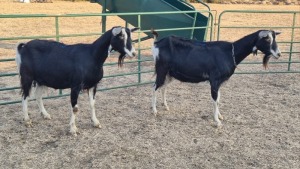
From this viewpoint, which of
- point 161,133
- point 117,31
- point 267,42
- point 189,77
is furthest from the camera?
point 189,77

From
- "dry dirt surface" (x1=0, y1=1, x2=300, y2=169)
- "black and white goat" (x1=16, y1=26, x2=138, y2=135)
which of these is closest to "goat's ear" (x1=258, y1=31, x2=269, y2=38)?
"dry dirt surface" (x1=0, y1=1, x2=300, y2=169)

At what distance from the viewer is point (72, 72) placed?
215 inches

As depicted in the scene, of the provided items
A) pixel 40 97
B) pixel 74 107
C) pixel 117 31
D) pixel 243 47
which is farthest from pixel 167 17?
pixel 74 107

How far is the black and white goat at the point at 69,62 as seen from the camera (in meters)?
5.42

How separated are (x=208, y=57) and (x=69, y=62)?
2.32 meters

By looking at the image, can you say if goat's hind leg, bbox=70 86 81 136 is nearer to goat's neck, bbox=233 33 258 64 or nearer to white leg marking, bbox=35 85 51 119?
white leg marking, bbox=35 85 51 119

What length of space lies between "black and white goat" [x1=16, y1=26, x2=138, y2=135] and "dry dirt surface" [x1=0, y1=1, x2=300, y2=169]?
602mm

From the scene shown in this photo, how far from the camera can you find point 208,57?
617 cm

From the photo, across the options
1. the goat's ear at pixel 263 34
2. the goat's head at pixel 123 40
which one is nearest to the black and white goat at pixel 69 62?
the goat's head at pixel 123 40

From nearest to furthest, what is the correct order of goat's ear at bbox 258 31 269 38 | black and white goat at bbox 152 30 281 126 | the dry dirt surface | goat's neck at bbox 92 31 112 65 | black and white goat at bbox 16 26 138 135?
the dry dirt surface → black and white goat at bbox 16 26 138 135 → goat's neck at bbox 92 31 112 65 → goat's ear at bbox 258 31 269 38 → black and white goat at bbox 152 30 281 126

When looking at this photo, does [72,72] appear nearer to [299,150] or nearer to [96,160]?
[96,160]

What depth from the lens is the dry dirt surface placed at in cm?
485

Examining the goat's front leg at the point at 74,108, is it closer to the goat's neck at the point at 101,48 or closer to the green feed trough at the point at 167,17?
the goat's neck at the point at 101,48

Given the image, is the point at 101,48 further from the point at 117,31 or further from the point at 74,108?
the point at 74,108
